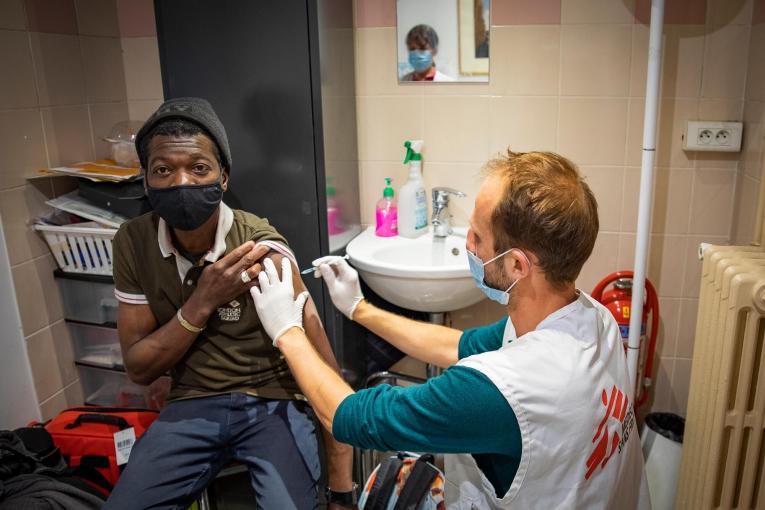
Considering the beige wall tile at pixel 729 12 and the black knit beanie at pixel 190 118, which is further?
the beige wall tile at pixel 729 12

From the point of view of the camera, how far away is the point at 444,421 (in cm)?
108

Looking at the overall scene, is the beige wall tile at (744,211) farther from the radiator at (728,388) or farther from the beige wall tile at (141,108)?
the beige wall tile at (141,108)

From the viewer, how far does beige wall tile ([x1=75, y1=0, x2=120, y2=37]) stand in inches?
90.0

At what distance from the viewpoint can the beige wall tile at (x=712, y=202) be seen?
2.13 meters

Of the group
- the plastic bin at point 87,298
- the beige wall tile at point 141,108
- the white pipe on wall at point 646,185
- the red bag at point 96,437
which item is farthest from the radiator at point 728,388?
the beige wall tile at point 141,108

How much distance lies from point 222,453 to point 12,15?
1.49 metres

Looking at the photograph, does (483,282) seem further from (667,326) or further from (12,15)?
(12,15)

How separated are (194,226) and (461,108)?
1106 mm

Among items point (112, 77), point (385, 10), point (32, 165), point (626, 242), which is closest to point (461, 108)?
point (385, 10)

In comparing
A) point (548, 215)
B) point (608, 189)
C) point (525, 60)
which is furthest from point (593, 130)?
point (548, 215)

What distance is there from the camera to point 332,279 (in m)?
1.61

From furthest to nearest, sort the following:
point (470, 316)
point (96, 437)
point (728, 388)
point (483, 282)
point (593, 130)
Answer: point (470, 316), point (593, 130), point (96, 437), point (728, 388), point (483, 282)

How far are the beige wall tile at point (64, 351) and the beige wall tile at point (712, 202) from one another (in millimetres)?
2177

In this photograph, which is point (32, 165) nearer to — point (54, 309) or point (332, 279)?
point (54, 309)
